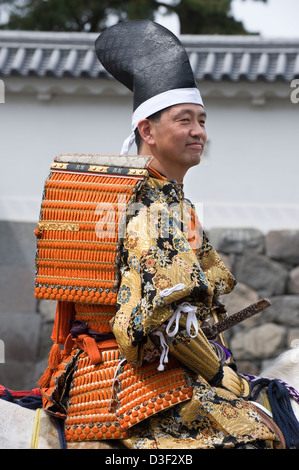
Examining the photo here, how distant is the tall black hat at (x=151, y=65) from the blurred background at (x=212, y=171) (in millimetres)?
4677

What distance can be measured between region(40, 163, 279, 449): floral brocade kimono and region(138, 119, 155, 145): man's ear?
17 centimetres

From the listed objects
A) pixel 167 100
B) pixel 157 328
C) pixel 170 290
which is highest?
pixel 167 100

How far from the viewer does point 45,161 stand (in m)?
7.55

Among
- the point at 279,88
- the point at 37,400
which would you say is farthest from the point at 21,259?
the point at 37,400

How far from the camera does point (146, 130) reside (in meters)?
2.63

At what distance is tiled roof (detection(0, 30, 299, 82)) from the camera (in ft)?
24.4

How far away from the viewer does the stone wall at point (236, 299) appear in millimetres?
7566

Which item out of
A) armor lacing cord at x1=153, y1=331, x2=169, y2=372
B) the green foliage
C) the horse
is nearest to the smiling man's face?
armor lacing cord at x1=153, y1=331, x2=169, y2=372

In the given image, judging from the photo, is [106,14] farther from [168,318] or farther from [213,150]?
[168,318]

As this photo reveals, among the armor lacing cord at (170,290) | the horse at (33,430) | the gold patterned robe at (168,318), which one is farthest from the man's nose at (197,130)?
the horse at (33,430)

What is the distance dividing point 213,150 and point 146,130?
5004 mm

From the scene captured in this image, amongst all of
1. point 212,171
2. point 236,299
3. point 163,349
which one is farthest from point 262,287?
point 163,349

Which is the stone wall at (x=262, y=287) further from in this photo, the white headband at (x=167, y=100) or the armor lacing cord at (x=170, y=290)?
the armor lacing cord at (x=170, y=290)

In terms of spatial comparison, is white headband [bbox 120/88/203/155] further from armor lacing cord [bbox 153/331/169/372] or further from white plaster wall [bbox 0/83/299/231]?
white plaster wall [bbox 0/83/299/231]
